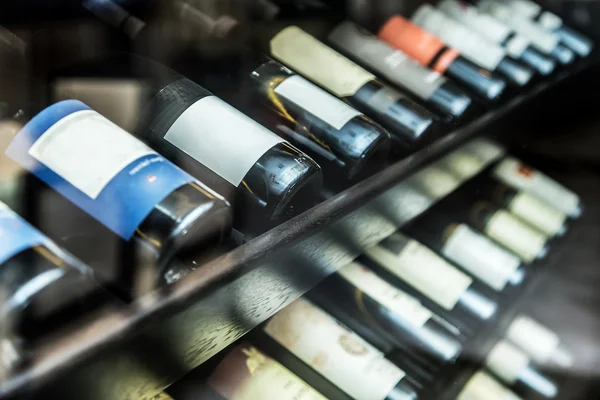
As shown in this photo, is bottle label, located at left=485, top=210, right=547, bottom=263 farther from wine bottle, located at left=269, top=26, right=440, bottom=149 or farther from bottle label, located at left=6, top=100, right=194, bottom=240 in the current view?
bottle label, located at left=6, top=100, right=194, bottom=240

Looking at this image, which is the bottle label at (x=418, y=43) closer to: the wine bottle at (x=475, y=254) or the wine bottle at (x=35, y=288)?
the wine bottle at (x=475, y=254)

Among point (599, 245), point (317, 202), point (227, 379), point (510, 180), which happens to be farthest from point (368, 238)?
point (599, 245)

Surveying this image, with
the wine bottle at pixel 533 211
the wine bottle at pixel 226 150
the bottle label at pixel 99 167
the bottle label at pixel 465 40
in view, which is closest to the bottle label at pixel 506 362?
the wine bottle at pixel 533 211

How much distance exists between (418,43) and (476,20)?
0.66 feet

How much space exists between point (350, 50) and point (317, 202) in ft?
0.97

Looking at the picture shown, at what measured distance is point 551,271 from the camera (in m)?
1.18

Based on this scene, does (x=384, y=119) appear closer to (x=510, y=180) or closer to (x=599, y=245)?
(x=510, y=180)

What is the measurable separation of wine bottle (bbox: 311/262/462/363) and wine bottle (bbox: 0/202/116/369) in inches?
15.4

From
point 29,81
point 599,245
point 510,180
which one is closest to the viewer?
point 29,81

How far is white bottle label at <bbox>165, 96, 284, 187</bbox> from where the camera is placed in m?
0.52

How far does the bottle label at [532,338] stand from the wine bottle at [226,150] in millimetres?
624

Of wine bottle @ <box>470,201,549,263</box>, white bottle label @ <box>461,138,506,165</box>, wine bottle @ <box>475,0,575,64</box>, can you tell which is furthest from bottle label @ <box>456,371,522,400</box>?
wine bottle @ <box>475,0,575,64</box>

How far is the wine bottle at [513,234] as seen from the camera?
996mm

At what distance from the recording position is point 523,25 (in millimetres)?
1073
